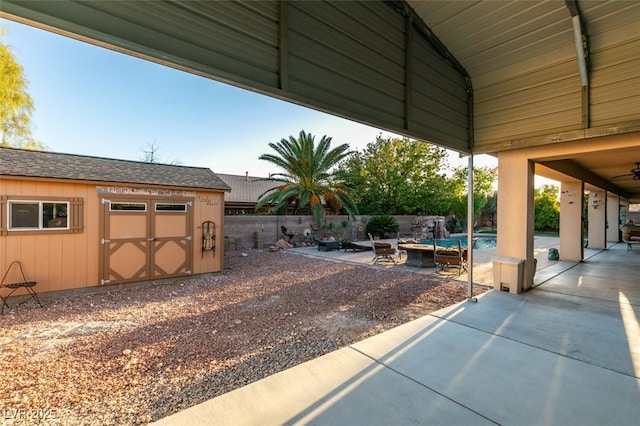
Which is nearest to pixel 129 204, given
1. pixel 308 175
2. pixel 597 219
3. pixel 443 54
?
pixel 443 54

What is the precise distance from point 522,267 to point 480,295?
1158 millimetres

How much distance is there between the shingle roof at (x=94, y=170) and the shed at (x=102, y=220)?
0.02 m

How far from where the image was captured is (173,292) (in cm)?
698

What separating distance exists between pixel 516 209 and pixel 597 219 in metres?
11.2

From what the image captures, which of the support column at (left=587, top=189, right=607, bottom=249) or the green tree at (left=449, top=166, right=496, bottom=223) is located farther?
the green tree at (left=449, top=166, right=496, bottom=223)

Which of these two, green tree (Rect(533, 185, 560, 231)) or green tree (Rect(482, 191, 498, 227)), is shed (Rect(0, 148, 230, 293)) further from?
green tree (Rect(482, 191, 498, 227))

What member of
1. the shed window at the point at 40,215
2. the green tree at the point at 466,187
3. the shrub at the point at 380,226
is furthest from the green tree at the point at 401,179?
the shed window at the point at 40,215

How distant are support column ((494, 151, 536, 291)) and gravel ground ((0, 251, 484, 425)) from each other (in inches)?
56.3

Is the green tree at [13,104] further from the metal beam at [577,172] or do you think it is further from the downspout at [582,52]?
the metal beam at [577,172]

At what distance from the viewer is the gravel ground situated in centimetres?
283

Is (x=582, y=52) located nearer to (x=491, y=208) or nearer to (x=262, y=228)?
(x=262, y=228)

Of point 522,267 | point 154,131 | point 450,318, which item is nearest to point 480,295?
point 522,267

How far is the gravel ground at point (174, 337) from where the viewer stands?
2.83 metres

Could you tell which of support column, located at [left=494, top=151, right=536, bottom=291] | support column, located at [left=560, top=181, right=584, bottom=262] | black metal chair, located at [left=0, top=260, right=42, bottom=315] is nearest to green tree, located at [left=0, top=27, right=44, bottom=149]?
black metal chair, located at [left=0, top=260, right=42, bottom=315]
